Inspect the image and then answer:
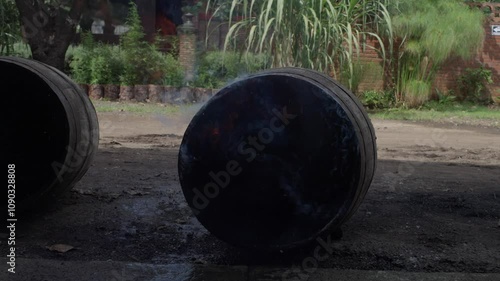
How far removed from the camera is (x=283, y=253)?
336cm

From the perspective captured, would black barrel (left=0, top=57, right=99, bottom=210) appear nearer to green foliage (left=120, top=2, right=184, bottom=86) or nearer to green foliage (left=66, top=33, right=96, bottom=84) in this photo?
green foliage (left=120, top=2, right=184, bottom=86)

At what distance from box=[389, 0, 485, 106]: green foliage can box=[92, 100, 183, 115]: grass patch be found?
4.50m

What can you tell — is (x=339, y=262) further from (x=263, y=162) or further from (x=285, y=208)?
(x=263, y=162)

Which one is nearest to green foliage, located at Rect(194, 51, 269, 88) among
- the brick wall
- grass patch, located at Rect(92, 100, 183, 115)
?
the brick wall

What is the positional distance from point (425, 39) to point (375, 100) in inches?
60.0

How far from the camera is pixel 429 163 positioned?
20.3 ft

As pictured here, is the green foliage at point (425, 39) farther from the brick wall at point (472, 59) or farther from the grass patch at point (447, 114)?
the brick wall at point (472, 59)

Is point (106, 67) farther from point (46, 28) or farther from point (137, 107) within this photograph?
point (46, 28)

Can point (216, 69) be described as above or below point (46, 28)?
below

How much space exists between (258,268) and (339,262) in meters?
0.43

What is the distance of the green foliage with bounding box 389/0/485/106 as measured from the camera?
12695 mm

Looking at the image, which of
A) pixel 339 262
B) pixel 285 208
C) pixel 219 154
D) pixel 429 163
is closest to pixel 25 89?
pixel 219 154

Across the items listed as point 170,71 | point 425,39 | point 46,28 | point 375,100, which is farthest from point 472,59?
Result: point 46,28

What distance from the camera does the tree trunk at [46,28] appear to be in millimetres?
9211
